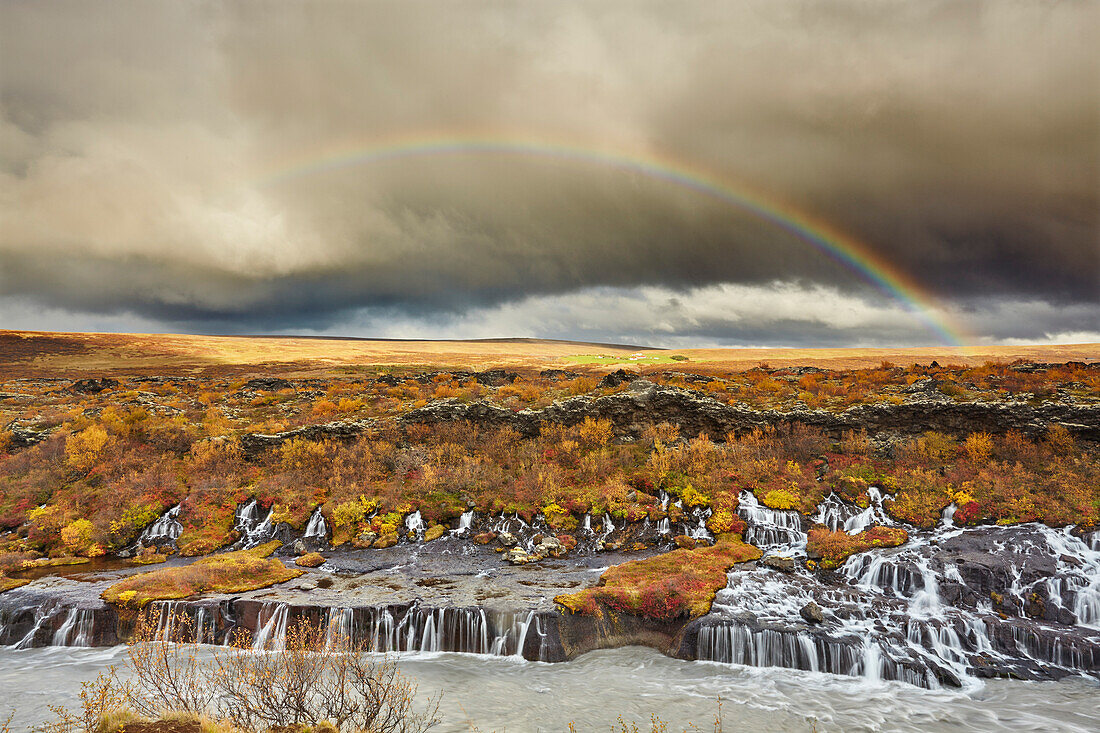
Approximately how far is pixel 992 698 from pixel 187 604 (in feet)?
74.9

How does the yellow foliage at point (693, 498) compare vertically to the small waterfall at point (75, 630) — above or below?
above

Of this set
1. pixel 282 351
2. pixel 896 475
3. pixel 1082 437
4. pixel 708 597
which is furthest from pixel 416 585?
pixel 282 351

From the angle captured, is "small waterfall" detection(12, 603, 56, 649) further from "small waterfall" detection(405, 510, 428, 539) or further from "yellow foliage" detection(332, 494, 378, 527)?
"small waterfall" detection(405, 510, 428, 539)

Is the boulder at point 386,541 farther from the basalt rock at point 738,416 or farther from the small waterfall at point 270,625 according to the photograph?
the basalt rock at point 738,416

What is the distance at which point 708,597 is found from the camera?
16156 millimetres

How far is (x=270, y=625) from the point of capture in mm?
15656

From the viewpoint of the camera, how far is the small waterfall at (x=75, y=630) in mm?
15672

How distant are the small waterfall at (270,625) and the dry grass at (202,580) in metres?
2.09

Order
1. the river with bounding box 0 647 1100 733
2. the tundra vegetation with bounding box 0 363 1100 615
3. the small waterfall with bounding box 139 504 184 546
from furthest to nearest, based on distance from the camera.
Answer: the small waterfall with bounding box 139 504 184 546, the tundra vegetation with bounding box 0 363 1100 615, the river with bounding box 0 647 1100 733

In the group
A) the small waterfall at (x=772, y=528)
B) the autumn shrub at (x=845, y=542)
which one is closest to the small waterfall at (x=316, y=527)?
the small waterfall at (x=772, y=528)

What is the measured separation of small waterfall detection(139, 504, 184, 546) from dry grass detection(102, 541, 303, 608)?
470 cm

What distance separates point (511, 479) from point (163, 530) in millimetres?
16403

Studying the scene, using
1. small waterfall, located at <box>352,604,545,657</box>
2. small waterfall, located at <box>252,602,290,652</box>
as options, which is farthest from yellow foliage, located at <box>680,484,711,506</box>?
small waterfall, located at <box>252,602,290,652</box>

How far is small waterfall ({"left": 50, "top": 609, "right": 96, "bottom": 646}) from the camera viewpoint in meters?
15.7
